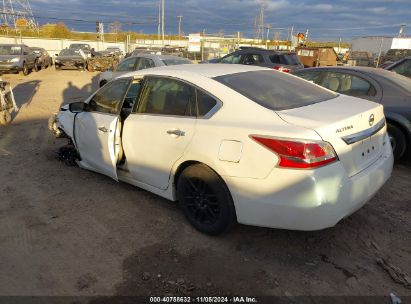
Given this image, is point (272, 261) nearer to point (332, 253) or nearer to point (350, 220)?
point (332, 253)

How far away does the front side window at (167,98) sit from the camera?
353cm

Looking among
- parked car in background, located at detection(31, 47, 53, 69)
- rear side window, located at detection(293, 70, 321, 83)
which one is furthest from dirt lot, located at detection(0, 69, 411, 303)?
parked car in background, located at detection(31, 47, 53, 69)

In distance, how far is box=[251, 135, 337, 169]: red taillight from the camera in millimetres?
2707

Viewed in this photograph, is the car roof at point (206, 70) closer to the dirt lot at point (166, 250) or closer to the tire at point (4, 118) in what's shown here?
the dirt lot at point (166, 250)

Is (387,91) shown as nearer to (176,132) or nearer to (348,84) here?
(348,84)

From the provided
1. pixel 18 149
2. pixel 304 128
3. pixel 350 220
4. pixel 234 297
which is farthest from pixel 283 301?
pixel 18 149

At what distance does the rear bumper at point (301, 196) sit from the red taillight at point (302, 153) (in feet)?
0.17

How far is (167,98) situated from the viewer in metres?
3.76

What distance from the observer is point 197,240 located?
3479 millimetres

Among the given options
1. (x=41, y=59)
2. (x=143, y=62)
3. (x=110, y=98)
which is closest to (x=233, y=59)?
(x=143, y=62)

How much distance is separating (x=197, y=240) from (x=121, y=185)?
1.71 meters

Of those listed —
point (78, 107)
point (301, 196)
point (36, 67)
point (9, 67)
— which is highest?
point (78, 107)


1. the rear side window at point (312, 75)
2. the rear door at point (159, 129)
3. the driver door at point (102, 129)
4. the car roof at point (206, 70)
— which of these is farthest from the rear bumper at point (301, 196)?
the rear side window at point (312, 75)

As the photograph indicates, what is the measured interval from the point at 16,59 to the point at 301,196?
67.6 ft
